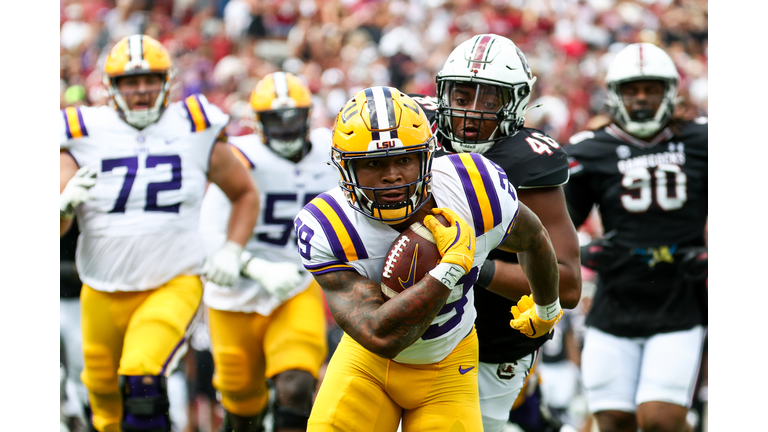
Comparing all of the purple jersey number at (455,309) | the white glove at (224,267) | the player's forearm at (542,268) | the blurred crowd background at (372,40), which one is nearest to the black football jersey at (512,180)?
the player's forearm at (542,268)

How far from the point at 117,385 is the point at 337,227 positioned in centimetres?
226

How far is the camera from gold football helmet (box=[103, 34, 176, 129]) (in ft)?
13.4

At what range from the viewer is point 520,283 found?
2.86 meters

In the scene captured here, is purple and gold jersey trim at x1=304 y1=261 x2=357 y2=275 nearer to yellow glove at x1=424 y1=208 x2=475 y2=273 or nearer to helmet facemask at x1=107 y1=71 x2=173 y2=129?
yellow glove at x1=424 y1=208 x2=475 y2=273

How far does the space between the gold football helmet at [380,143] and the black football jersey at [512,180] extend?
601mm

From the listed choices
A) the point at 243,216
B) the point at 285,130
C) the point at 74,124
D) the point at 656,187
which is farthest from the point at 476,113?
the point at 74,124

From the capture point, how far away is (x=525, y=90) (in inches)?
124

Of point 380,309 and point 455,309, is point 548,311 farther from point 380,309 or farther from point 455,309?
point 380,309

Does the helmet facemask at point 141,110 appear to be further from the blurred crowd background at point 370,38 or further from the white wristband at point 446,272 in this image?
the blurred crowd background at point 370,38

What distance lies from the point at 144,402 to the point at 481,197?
2.12 m

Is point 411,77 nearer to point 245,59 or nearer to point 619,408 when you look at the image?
point 245,59

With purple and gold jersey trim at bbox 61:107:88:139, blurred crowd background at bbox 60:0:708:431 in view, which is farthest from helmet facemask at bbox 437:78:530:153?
blurred crowd background at bbox 60:0:708:431

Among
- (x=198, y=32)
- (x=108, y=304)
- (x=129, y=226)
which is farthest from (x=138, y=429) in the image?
(x=198, y=32)

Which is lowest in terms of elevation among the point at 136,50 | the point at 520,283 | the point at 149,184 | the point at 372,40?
the point at 520,283
